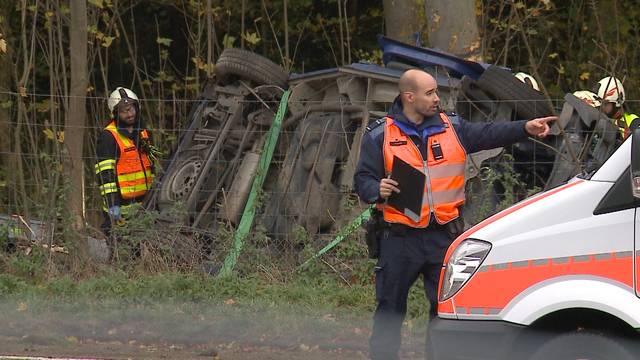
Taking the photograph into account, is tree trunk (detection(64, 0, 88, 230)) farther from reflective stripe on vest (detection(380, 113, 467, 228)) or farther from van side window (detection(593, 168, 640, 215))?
van side window (detection(593, 168, 640, 215))

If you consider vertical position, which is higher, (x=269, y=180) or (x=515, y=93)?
(x=515, y=93)

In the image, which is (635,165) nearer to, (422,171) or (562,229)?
(562,229)

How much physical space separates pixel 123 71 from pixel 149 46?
2.19 feet

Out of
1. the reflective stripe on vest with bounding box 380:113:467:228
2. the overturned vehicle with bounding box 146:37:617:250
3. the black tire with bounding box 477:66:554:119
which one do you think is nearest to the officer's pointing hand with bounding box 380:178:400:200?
the reflective stripe on vest with bounding box 380:113:467:228

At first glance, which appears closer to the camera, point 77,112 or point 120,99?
point 77,112

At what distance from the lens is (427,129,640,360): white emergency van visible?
5617 mm

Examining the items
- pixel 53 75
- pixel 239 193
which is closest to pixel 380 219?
pixel 239 193

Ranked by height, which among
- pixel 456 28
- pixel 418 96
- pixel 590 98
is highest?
pixel 456 28

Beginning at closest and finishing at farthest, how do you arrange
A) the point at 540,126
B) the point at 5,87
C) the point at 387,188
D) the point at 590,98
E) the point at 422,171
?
the point at 540,126 → the point at 387,188 → the point at 422,171 → the point at 590,98 → the point at 5,87

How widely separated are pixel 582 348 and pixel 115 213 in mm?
6521

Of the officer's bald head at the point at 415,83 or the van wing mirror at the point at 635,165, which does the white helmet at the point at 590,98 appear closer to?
the officer's bald head at the point at 415,83

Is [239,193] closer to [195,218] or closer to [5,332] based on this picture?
[195,218]

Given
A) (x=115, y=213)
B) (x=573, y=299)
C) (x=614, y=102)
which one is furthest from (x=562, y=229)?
(x=115, y=213)

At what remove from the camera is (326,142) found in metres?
11.0
